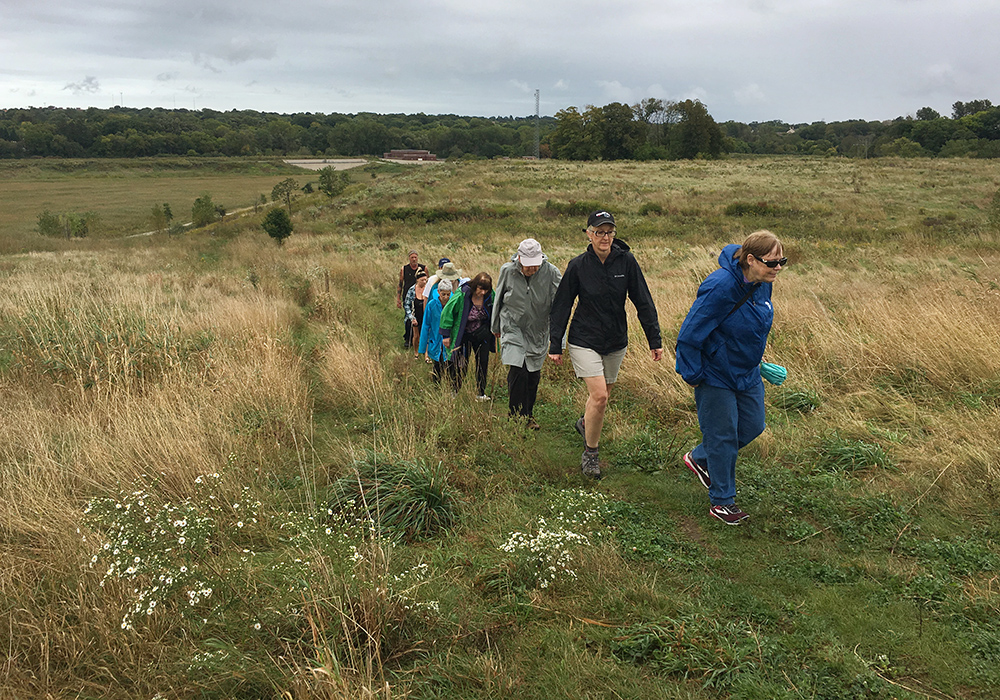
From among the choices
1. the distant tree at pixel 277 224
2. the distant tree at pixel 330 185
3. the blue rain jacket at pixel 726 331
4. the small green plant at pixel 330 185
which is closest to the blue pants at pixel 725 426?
the blue rain jacket at pixel 726 331

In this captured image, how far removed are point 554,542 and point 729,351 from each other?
1.61 m

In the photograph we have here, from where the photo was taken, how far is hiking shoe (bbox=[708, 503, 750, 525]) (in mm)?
4007

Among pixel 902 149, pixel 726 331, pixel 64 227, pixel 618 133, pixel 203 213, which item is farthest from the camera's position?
pixel 618 133

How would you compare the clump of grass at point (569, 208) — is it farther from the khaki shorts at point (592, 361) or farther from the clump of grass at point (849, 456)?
the clump of grass at point (849, 456)

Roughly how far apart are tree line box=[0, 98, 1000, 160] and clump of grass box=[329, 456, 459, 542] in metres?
75.8

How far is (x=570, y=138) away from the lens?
86.6 metres

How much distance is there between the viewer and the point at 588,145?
82625 mm

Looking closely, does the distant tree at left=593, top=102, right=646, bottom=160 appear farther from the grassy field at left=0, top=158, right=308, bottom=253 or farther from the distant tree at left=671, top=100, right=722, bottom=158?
the grassy field at left=0, top=158, right=308, bottom=253

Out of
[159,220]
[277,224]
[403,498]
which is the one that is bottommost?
[403,498]

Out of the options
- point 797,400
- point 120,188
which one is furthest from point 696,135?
point 797,400

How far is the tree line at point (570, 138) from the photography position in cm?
7912

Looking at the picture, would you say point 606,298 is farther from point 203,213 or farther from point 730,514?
point 203,213

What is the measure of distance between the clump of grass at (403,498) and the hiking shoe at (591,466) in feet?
3.69

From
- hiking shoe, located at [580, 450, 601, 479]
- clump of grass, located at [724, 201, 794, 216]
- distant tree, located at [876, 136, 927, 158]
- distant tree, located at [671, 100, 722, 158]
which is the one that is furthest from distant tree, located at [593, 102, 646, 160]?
hiking shoe, located at [580, 450, 601, 479]
